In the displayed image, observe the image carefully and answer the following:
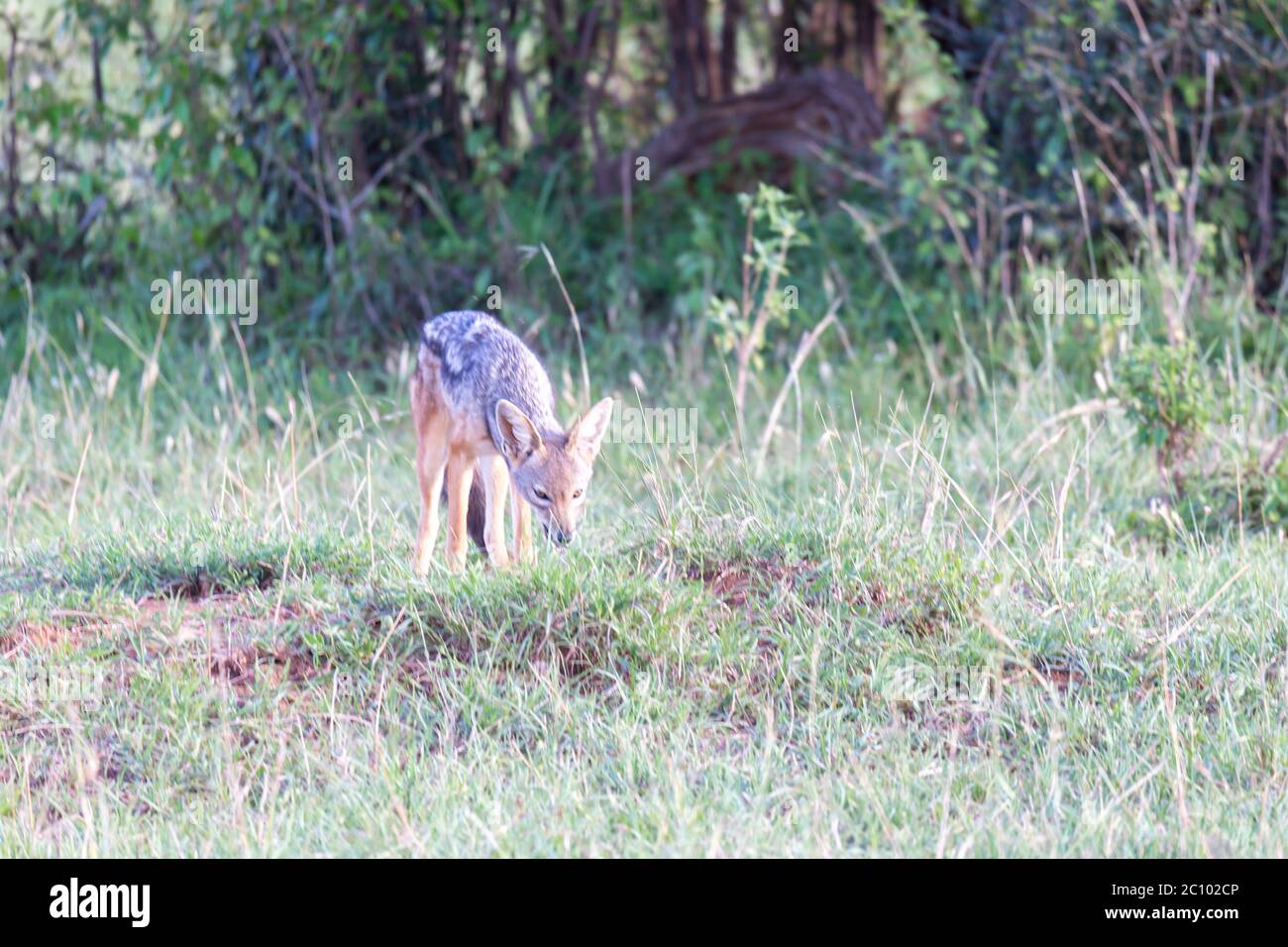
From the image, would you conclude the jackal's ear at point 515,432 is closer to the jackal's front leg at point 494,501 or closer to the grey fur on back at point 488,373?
the grey fur on back at point 488,373

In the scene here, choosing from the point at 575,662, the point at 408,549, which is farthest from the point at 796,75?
the point at 575,662

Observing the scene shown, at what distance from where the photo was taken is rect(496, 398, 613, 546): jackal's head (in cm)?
582

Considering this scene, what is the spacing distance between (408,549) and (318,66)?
496 cm

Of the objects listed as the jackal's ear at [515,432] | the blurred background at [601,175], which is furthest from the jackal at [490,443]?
the blurred background at [601,175]

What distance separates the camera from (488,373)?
242 inches

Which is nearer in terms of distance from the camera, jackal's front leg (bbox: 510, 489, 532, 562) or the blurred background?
jackal's front leg (bbox: 510, 489, 532, 562)

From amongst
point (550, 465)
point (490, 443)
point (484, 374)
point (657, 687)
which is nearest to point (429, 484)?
point (490, 443)

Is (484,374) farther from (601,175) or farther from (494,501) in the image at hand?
(601,175)

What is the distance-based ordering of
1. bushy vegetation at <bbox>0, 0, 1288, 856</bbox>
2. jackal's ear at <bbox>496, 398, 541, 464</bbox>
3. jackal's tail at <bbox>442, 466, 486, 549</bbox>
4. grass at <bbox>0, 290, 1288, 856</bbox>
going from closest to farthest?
grass at <bbox>0, 290, 1288, 856</bbox>, bushy vegetation at <bbox>0, 0, 1288, 856</bbox>, jackal's ear at <bbox>496, 398, 541, 464</bbox>, jackal's tail at <bbox>442, 466, 486, 549</bbox>

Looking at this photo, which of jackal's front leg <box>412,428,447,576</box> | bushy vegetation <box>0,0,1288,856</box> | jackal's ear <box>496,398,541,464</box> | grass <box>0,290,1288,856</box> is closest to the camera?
grass <box>0,290,1288,856</box>

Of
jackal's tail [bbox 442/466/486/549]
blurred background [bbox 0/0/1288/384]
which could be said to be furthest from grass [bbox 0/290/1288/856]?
blurred background [bbox 0/0/1288/384]

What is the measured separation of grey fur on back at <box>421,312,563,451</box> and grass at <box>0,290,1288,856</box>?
0.55m

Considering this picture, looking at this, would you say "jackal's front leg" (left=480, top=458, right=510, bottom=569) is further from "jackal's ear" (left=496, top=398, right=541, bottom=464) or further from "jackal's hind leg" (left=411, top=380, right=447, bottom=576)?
"jackal's ear" (left=496, top=398, right=541, bottom=464)
